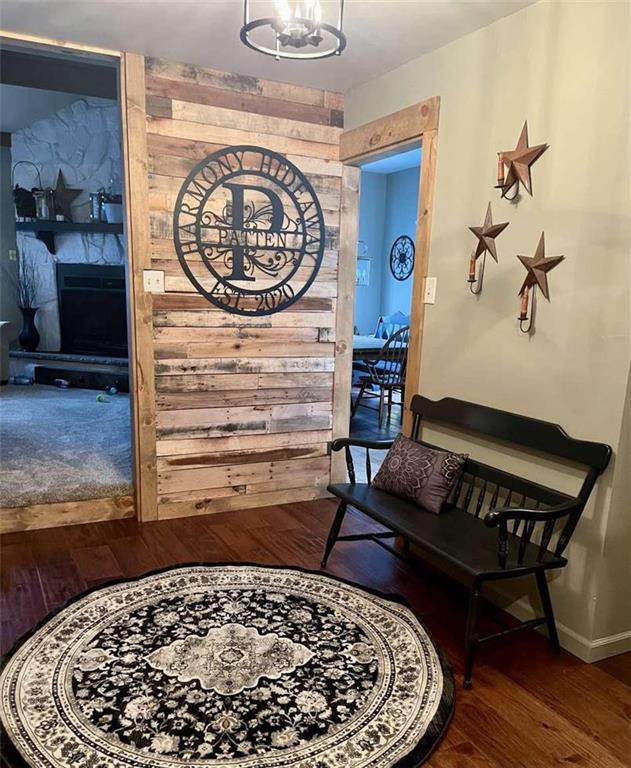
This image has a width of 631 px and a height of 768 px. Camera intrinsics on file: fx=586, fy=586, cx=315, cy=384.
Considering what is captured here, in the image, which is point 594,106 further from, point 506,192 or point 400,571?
point 400,571

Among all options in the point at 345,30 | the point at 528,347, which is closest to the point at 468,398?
the point at 528,347

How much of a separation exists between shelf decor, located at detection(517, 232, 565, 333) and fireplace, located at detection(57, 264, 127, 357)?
497 cm

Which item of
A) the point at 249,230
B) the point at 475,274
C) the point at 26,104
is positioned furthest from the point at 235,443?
the point at 26,104

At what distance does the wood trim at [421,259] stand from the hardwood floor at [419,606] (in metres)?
0.80

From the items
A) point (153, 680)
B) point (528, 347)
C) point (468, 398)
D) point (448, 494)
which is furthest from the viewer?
point (468, 398)

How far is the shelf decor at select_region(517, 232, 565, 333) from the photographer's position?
7.26 ft

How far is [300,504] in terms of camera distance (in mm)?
3693

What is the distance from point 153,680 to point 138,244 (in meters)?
2.09

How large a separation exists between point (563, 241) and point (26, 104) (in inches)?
→ 237

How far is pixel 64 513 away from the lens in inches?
126

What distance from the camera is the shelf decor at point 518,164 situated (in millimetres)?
2258

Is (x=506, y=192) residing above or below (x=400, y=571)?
above

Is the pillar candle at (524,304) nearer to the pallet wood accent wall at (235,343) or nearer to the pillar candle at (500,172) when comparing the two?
the pillar candle at (500,172)

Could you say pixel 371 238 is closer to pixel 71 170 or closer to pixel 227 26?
pixel 71 170
